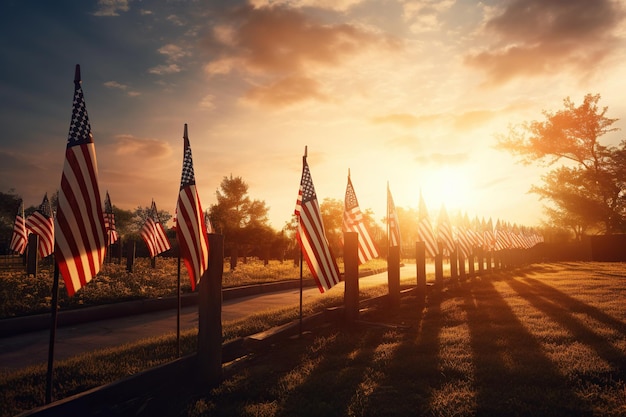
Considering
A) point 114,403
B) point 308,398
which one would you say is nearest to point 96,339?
point 114,403

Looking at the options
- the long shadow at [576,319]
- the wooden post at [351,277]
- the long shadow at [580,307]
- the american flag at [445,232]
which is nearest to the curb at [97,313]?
the wooden post at [351,277]

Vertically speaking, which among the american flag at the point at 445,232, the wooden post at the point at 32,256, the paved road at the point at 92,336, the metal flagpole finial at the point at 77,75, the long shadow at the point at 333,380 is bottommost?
the paved road at the point at 92,336

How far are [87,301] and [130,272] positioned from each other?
22.8 ft

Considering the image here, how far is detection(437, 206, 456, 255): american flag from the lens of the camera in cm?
1725

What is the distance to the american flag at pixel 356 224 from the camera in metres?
11.9

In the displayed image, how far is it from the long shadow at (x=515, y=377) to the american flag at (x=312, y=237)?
111 inches

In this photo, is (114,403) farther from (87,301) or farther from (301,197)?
(87,301)

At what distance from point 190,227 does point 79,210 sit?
160 cm

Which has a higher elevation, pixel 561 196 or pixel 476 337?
pixel 561 196

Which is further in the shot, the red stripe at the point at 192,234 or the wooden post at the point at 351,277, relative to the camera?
the wooden post at the point at 351,277

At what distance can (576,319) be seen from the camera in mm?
8922

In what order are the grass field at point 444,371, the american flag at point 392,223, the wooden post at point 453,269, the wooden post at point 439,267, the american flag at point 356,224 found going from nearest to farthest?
the grass field at point 444,371 → the american flag at point 356,224 → the american flag at point 392,223 → the wooden post at point 439,267 → the wooden post at point 453,269

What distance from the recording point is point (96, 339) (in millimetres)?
8281

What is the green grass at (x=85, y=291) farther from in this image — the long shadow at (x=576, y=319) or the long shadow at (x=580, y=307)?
the long shadow at (x=580, y=307)
